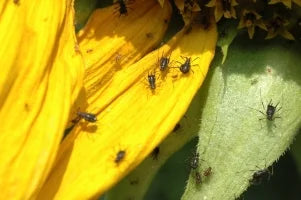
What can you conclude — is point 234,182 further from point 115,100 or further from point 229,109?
point 115,100

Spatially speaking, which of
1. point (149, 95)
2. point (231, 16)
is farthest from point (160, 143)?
point (231, 16)

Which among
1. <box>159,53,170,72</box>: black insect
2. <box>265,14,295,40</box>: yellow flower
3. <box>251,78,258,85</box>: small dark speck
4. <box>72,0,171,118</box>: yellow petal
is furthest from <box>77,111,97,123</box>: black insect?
<box>265,14,295,40</box>: yellow flower

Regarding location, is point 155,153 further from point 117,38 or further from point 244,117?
point 117,38

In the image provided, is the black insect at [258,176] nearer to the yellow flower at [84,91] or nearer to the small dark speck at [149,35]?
the yellow flower at [84,91]

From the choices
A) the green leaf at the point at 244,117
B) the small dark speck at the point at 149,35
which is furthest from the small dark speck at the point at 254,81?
the small dark speck at the point at 149,35

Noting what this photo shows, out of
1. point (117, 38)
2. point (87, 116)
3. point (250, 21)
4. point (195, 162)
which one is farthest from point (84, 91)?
point (250, 21)
